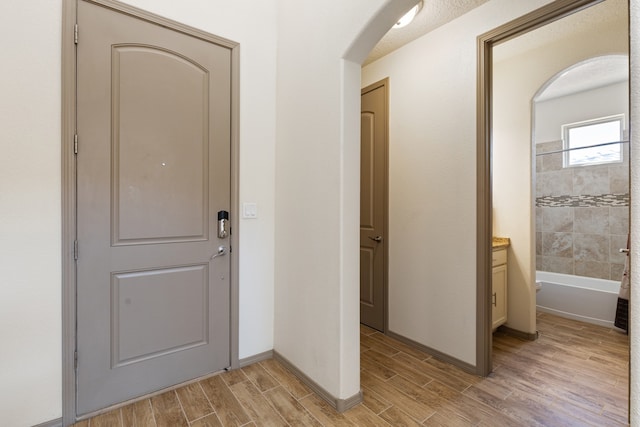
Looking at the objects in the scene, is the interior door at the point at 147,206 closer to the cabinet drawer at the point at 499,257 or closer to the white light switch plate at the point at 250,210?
the white light switch plate at the point at 250,210

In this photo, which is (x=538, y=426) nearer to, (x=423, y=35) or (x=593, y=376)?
(x=593, y=376)

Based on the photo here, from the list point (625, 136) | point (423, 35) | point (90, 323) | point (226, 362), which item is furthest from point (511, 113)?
point (90, 323)

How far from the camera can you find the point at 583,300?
332 cm

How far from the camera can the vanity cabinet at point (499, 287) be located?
2.79 m

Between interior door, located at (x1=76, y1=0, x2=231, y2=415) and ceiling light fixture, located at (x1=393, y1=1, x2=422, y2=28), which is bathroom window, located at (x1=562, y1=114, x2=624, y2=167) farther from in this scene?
interior door, located at (x1=76, y1=0, x2=231, y2=415)

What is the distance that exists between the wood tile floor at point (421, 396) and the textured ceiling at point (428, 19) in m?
2.72

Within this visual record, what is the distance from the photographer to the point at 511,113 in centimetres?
306

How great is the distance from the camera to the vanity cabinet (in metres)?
2.79

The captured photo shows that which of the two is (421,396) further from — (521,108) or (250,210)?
(521,108)

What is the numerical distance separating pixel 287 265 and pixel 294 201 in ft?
1.62

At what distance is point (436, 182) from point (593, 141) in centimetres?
323

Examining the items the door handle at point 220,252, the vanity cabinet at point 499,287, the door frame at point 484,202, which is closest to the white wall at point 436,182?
the door frame at point 484,202

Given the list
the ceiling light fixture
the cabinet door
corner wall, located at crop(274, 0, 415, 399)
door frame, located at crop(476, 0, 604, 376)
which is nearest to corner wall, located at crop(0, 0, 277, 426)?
corner wall, located at crop(274, 0, 415, 399)
